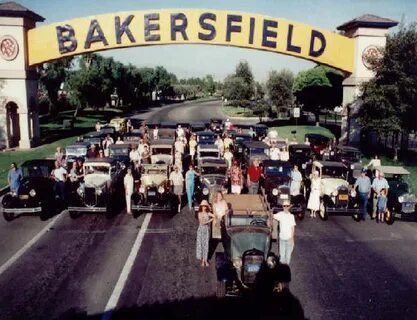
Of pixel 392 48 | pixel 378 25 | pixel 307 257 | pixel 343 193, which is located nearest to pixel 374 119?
pixel 392 48

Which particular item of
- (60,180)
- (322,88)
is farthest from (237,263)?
(322,88)

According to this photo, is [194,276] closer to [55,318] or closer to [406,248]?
[55,318]

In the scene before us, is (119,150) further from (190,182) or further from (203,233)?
(203,233)

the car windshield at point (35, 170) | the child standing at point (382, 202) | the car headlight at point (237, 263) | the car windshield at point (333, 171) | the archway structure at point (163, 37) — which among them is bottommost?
the car headlight at point (237, 263)

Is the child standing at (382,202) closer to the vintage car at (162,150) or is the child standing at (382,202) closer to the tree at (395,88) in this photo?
the vintage car at (162,150)

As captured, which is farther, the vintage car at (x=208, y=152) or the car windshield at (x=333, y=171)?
the vintage car at (x=208, y=152)

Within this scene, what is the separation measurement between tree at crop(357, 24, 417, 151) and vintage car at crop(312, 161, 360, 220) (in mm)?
9470

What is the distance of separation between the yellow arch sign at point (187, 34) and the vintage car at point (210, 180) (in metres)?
14.9

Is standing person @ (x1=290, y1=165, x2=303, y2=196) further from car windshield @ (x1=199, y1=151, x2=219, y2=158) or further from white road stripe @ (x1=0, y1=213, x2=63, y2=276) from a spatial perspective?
white road stripe @ (x1=0, y1=213, x2=63, y2=276)

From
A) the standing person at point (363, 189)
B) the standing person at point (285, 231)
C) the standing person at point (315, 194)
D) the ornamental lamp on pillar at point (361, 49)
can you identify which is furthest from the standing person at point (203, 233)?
the ornamental lamp on pillar at point (361, 49)

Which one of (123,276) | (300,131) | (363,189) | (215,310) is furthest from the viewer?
(300,131)

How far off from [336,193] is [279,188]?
6.94 feet

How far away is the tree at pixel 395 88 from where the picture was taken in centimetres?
2459

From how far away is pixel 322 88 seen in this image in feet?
161
